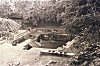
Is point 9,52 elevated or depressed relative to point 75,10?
depressed

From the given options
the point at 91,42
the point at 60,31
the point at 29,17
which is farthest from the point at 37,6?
the point at 91,42

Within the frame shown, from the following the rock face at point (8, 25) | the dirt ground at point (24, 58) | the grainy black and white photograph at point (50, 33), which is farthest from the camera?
the rock face at point (8, 25)

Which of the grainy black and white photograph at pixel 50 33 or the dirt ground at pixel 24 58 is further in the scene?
the grainy black and white photograph at pixel 50 33

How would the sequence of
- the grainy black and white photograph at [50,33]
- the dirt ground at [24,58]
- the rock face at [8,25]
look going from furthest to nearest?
the rock face at [8,25] < the grainy black and white photograph at [50,33] < the dirt ground at [24,58]

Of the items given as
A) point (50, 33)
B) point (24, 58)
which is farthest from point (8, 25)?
point (24, 58)

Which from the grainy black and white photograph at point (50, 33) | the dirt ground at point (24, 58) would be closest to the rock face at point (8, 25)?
the grainy black and white photograph at point (50, 33)

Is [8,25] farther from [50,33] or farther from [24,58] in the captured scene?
[24,58]

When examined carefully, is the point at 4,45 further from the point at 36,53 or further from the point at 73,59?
the point at 73,59

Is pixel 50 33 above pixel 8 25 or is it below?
below

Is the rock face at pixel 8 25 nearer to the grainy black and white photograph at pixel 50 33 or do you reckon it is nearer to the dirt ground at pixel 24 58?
the grainy black and white photograph at pixel 50 33
